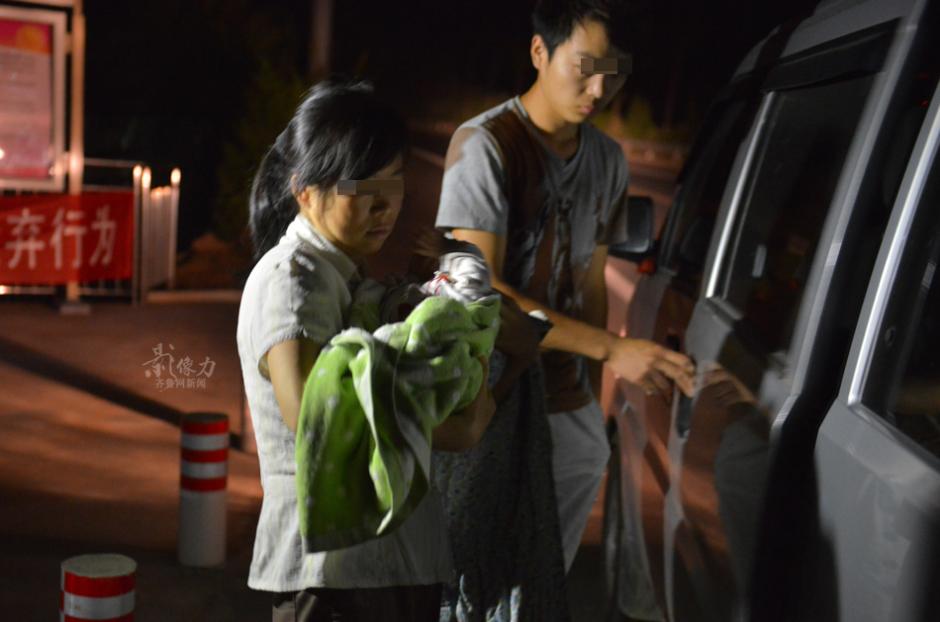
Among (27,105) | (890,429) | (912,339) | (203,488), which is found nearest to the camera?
(890,429)

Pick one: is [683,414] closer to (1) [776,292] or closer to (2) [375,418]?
(1) [776,292]

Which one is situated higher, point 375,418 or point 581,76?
point 581,76

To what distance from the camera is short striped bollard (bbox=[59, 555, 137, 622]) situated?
10.4ft

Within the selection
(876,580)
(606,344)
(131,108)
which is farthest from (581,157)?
(131,108)

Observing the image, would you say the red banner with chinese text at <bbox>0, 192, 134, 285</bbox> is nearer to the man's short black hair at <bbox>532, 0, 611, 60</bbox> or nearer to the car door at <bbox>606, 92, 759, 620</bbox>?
the car door at <bbox>606, 92, 759, 620</bbox>

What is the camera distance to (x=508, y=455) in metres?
3.05

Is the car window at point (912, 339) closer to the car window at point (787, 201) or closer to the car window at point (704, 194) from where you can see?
the car window at point (787, 201)

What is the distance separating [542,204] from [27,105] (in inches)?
313

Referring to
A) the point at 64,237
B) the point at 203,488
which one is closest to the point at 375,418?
the point at 203,488

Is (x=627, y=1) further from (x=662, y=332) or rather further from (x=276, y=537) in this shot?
(x=276, y=537)

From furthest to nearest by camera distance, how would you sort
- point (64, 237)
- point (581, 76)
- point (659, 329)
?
point (64, 237)
point (659, 329)
point (581, 76)

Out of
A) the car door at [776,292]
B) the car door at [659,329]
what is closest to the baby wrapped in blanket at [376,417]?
the car door at [776,292]

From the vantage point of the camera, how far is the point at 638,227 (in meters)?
3.97

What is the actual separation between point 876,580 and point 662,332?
1.98 metres
